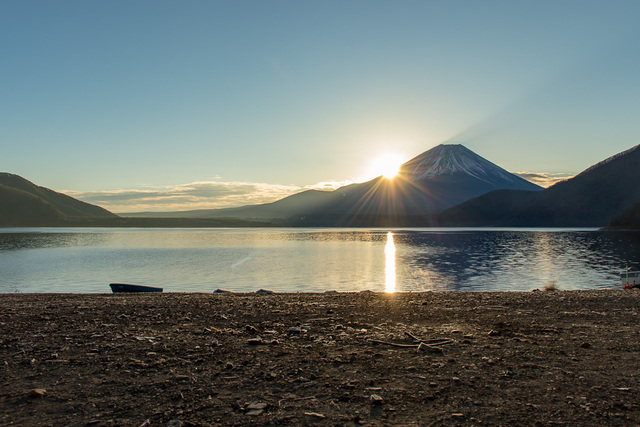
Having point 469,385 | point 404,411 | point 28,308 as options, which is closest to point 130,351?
point 404,411

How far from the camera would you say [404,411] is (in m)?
5.49

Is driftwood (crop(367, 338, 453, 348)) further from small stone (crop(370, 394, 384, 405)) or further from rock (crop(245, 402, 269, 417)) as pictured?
rock (crop(245, 402, 269, 417))

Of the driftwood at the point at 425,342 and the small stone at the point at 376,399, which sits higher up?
the small stone at the point at 376,399

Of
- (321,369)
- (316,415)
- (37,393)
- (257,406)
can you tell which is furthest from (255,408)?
(37,393)

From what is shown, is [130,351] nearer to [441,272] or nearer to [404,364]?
[404,364]

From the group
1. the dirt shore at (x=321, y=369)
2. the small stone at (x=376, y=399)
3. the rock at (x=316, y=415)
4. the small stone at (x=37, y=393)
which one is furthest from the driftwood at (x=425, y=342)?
the small stone at (x=37, y=393)

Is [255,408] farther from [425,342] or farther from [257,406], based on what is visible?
[425,342]

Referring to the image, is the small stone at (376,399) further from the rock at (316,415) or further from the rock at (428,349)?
the rock at (428,349)

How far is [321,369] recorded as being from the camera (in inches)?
283

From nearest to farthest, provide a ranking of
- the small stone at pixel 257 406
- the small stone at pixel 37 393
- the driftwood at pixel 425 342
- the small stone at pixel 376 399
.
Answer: the small stone at pixel 257 406 < the small stone at pixel 376 399 < the small stone at pixel 37 393 < the driftwood at pixel 425 342

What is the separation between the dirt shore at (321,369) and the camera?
543 cm

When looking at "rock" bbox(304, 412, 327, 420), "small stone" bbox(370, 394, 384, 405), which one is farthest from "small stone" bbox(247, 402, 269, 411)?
"small stone" bbox(370, 394, 384, 405)

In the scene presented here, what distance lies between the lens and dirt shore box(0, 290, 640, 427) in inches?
214

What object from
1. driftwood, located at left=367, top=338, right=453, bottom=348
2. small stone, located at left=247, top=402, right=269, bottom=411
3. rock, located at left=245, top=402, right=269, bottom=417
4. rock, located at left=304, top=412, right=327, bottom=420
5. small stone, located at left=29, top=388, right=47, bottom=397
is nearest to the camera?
rock, located at left=304, top=412, right=327, bottom=420
